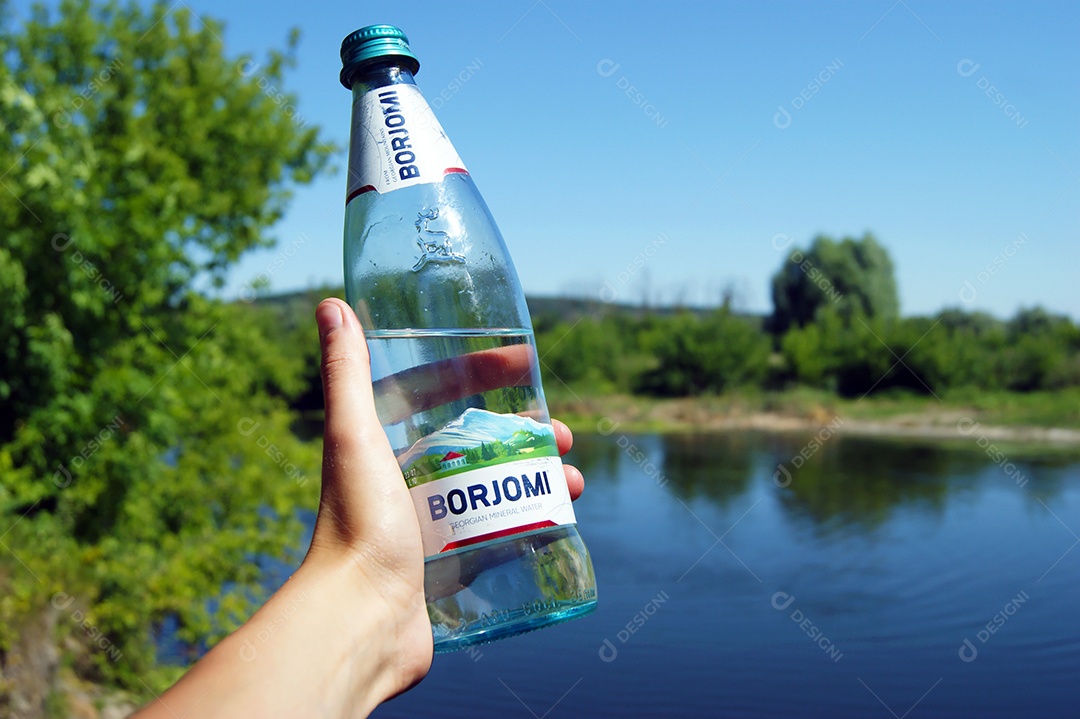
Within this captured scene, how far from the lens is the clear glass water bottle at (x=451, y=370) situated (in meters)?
1.93

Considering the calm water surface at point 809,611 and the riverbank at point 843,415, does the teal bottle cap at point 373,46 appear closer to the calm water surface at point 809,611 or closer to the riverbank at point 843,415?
the calm water surface at point 809,611

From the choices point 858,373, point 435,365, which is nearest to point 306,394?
point 858,373

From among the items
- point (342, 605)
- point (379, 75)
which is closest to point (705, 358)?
point (379, 75)

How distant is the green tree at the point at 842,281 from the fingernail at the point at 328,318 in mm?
54282

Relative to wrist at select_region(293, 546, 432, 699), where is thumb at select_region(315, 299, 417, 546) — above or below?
above

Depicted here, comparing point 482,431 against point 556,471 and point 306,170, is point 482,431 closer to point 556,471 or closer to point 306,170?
point 556,471

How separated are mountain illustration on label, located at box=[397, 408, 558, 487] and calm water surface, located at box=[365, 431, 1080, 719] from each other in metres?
9.90

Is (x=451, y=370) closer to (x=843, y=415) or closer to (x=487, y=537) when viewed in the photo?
(x=487, y=537)

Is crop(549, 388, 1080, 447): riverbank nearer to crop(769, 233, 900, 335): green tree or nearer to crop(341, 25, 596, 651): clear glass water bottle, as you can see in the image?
crop(769, 233, 900, 335): green tree

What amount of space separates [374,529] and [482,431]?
310 mm

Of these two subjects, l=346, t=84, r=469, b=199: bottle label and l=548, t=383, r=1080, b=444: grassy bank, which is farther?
l=548, t=383, r=1080, b=444: grassy bank

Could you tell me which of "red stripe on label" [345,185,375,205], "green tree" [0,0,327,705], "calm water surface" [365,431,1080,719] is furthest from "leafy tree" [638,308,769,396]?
"red stripe on label" [345,185,375,205]

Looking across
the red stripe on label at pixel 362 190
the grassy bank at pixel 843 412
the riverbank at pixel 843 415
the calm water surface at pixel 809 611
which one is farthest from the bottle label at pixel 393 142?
the grassy bank at pixel 843 412

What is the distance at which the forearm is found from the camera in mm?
1438
